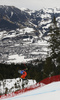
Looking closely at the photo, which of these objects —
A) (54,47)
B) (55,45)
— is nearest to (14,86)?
(54,47)

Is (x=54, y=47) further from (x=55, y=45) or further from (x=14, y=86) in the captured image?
(x=14, y=86)

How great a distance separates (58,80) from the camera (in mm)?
18438

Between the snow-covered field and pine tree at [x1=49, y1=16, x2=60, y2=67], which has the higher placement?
pine tree at [x1=49, y1=16, x2=60, y2=67]

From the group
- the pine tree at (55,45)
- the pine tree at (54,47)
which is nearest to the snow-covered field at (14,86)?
the pine tree at (54,47)

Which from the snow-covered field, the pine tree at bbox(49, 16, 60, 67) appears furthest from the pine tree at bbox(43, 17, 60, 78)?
the snow-covered field

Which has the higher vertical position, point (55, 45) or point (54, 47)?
Answer: point (55, 45)

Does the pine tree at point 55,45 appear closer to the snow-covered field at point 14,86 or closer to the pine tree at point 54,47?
the pine tree at point 54,47

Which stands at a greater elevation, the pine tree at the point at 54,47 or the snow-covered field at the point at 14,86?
the pine tree at the point at 54,47

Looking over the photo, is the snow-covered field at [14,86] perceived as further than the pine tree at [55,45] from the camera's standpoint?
No

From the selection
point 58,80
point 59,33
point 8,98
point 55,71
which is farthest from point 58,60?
point 8,98

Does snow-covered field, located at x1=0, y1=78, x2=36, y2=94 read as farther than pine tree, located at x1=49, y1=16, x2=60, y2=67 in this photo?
No

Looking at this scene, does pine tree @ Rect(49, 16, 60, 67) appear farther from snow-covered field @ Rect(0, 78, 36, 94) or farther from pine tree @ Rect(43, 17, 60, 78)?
snow-covered field @ Rect(0, 78, 36, 94)

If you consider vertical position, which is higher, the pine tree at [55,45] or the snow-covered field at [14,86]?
the pine tree at [55,45]

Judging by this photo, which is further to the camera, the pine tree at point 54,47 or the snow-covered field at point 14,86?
the pine tree at point 54,47
